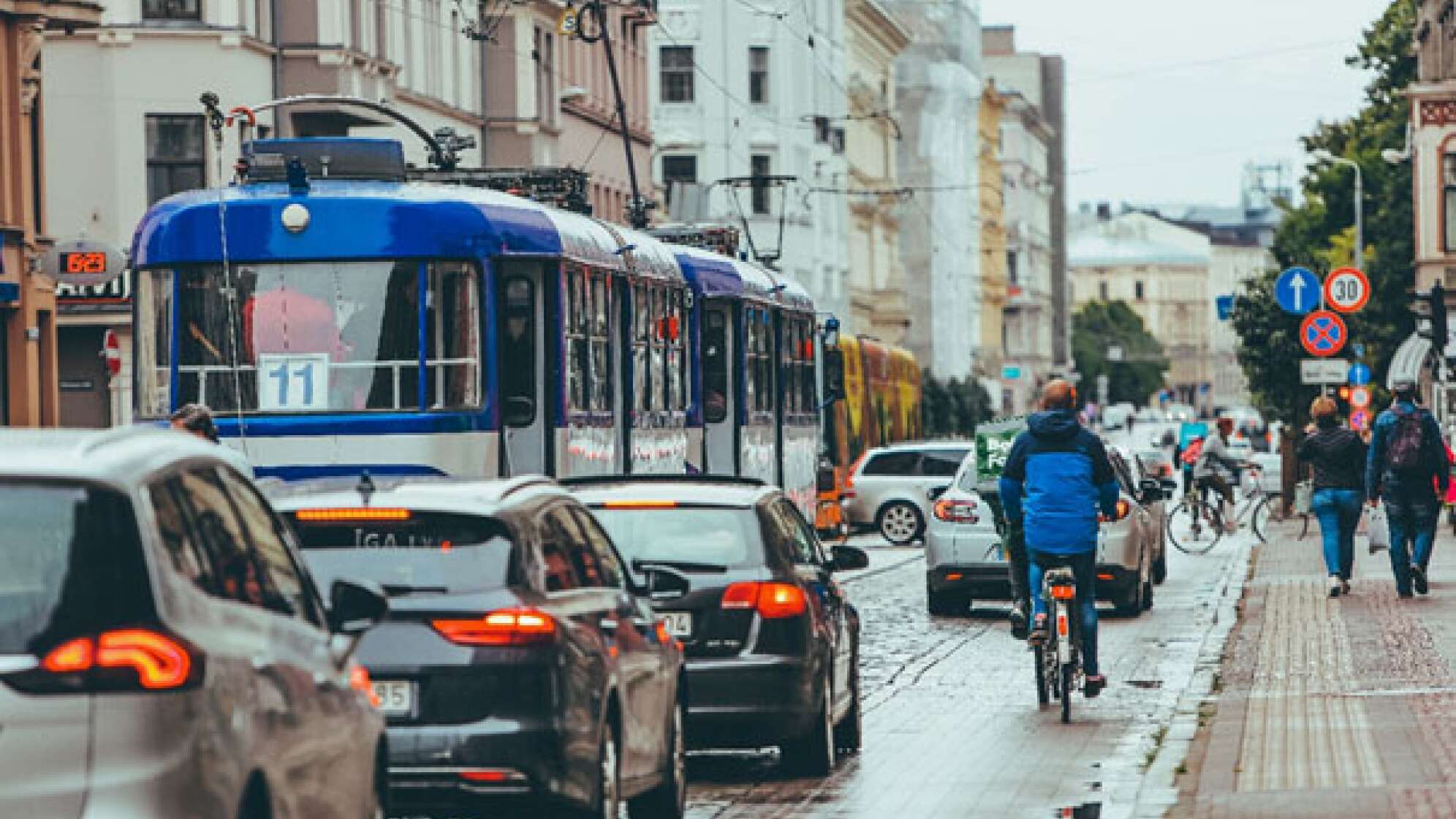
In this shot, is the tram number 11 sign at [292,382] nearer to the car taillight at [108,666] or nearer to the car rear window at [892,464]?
the car taillight at [108,666]

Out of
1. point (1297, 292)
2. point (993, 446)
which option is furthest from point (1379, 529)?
point (1297, 292)

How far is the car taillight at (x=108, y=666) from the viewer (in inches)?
304

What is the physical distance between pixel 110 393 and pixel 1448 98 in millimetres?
33756

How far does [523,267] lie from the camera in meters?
23.6

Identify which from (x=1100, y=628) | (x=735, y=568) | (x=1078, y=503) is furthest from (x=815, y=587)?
(x=1100, y=628)

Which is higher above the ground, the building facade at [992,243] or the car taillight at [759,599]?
the building facade at [992,243]

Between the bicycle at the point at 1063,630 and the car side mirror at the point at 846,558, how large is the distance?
52.7 inches

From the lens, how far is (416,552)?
11.8 meters

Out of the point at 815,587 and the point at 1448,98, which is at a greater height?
the point at 1448,98

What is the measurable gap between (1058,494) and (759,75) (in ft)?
273

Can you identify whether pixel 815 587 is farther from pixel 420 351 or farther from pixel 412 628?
pixel 420 351

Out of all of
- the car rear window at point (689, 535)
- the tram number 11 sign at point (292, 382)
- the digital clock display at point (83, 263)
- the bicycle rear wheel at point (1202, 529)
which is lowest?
the bicycle rear wheel at point (1202, 529)

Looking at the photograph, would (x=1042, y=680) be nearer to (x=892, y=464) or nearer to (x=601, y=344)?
(x=601, y=344)

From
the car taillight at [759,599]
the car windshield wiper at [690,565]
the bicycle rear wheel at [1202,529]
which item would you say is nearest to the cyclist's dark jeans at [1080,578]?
the car taillight at [759,599]
